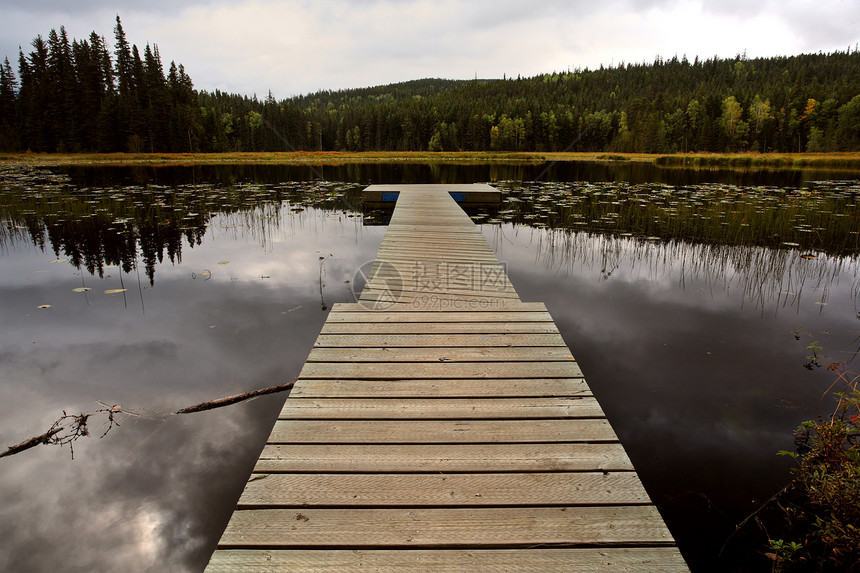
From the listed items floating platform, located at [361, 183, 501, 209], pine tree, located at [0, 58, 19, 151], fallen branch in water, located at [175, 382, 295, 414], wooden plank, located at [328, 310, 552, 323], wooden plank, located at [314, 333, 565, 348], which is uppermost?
pine tree, located at [0, 58, 19, 151]

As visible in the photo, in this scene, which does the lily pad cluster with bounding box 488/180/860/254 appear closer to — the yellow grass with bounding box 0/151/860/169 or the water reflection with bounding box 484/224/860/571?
the water reflection with bounding box 484/224/860/571

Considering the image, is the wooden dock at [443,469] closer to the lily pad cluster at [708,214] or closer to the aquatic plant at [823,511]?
the aquatic plant at [823,511]

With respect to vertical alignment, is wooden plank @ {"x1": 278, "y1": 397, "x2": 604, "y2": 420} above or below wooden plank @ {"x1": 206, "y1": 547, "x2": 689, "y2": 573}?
above

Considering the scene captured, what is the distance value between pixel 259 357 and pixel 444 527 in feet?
10.3

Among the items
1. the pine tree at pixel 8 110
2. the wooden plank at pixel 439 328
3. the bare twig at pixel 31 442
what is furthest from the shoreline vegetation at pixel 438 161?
the bare twig at pixel 31 442

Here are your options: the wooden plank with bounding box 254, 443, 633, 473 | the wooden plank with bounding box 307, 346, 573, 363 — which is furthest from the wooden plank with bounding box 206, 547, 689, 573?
the wooden plank with bounding box 307, 346, 573, 363

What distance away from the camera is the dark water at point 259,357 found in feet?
7.89

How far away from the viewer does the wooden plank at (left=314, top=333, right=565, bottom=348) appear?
310 cm

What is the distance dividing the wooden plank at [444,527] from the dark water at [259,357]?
0.97 metres

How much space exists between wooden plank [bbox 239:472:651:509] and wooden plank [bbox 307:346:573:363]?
1091 millimetres

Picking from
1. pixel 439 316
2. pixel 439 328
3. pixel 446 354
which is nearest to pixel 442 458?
pixel 446 354

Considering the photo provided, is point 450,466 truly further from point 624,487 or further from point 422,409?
point 624,487

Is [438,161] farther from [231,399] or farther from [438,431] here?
[438,431]

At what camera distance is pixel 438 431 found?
212 centimetres
